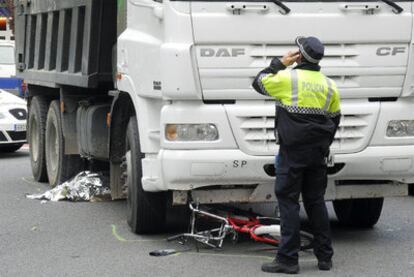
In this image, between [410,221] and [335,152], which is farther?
[410,221]

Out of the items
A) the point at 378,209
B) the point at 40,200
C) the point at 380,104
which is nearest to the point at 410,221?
the point at 378,209

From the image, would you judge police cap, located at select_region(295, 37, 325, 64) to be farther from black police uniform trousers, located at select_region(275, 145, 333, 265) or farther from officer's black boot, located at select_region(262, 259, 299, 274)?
officer's black boot, located at select_region(262, 259, 299, 274)

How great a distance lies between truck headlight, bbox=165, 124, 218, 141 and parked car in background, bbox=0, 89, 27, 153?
8.86 m

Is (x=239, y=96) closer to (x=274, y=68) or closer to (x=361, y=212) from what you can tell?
(x=274, y=68)

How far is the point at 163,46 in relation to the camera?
705 centimetres

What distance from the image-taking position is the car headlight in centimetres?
741

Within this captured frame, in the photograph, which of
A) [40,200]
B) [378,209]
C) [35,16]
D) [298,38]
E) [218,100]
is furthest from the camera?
[35,16]

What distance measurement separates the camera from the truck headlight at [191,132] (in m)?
7.07

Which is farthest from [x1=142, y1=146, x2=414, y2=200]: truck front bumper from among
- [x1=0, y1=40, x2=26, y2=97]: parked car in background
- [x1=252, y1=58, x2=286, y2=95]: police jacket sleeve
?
[x1=0, y1=40, x2=26, y2=97]: parked car in background

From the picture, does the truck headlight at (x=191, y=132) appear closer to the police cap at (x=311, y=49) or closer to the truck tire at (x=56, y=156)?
the police cap at (x=311, y=49)

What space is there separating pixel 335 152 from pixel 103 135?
131 inches

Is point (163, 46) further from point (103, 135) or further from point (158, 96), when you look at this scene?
point (103, 135)

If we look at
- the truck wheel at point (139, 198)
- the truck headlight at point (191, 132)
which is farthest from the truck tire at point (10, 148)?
the truck headlight at point (191, 132)

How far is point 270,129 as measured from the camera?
7.19 meters
